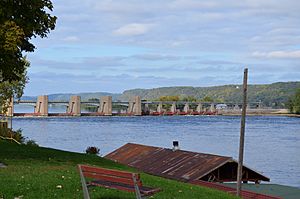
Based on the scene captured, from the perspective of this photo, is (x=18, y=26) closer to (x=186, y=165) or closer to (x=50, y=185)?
(x=50, y=185)

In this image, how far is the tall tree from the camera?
17.6 meters

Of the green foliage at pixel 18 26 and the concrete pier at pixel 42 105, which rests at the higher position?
the green foliage at pixel 18 26

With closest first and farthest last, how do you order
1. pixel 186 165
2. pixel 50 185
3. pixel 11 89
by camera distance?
pixel 50 185
pixel 186 165
pixel 11 89

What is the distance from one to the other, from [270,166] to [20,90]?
970 inches

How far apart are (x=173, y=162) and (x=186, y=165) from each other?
138cm

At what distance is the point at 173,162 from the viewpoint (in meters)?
31.2

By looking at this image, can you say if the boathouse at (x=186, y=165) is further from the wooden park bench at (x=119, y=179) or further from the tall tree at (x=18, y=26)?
the wooden park bench at (x=119, y=179)

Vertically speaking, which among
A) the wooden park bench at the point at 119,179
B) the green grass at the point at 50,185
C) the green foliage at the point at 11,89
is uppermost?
the green foliage at the point at 11,89

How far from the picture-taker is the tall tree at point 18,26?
1762 centimetres

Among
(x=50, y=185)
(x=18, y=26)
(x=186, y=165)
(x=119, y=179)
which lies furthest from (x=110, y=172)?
(x=186, y=165)

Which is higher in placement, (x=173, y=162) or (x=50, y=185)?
(x=50, y=185)

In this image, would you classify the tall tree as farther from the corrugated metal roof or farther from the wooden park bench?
the corrugated metal roof

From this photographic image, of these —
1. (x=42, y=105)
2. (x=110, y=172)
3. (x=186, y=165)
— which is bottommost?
(x=186, y=165)

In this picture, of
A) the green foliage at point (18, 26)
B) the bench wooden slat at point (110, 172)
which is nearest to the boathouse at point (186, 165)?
the green foliage at point (18, 26)
